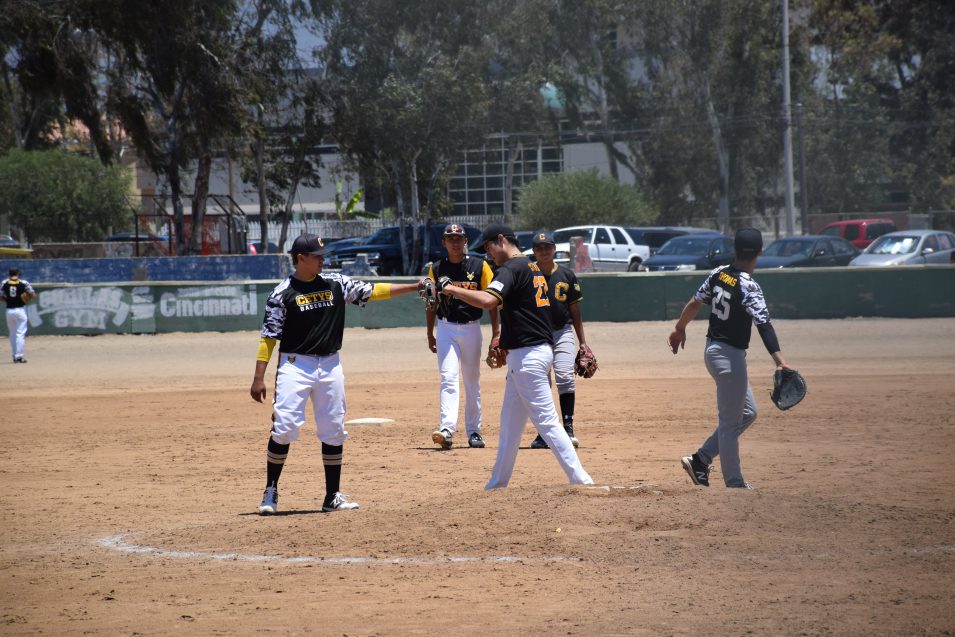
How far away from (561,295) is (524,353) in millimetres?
2918

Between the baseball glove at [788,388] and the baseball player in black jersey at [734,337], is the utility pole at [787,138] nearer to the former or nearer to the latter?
the baseball glove at [788,388]

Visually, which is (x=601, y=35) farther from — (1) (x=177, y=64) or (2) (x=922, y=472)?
(2) (x=922, y=472)

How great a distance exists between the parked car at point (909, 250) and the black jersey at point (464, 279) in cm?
2475

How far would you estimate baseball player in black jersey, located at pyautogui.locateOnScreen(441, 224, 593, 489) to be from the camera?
779cm

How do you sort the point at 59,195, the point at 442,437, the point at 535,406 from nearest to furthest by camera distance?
the point at 535,406, the point at 442,437, the point at 59,195

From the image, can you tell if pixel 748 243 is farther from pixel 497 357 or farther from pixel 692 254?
pixel 692 254

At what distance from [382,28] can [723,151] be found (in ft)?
65.1

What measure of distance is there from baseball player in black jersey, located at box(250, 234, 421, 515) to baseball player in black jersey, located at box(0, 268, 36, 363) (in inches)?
589

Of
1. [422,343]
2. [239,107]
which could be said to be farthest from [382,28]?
[422,343]

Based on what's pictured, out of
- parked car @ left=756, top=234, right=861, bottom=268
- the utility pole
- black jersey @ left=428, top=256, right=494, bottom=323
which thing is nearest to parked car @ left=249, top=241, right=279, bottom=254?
the utility pole

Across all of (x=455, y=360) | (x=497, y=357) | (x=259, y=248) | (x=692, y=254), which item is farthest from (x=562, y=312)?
(x=259, y=248)

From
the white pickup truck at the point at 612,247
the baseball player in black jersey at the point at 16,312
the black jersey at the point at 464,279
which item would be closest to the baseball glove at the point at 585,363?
the black jersey at the point at 464,279

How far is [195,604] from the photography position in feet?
19.8

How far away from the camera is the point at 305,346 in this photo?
25.9 ft
